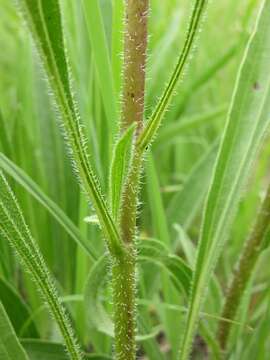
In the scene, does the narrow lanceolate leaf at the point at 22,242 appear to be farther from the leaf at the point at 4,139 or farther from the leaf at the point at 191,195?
the leaf at the point at 191,195

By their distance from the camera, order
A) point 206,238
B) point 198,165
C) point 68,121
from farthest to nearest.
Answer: point 198,165 → point 206,238 → point 68,121

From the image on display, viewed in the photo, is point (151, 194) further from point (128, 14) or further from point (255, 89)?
point (128, 14)

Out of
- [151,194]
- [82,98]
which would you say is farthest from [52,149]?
[151,194]

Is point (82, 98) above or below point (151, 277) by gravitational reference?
above

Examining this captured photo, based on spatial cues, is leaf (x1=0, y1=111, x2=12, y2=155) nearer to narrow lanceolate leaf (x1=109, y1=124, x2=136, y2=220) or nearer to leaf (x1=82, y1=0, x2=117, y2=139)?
leaf (x1=82, y1=0, x2=117, y2=139)

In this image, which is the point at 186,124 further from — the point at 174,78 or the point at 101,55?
the point at 174,78

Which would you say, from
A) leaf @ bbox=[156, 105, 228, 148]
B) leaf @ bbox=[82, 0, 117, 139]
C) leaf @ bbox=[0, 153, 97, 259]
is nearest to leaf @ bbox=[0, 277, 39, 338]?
leaf @ bbox=[0, 153, 97, 259]
